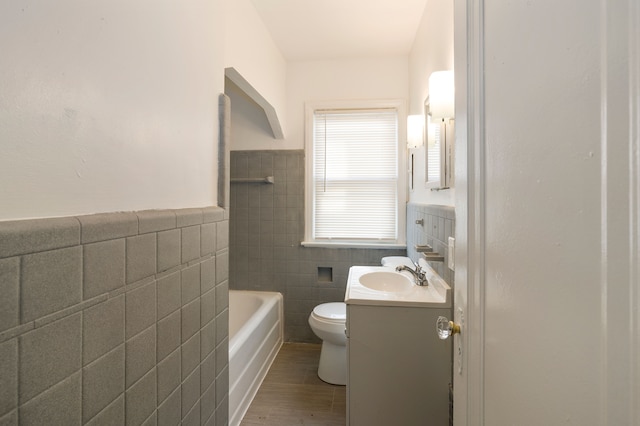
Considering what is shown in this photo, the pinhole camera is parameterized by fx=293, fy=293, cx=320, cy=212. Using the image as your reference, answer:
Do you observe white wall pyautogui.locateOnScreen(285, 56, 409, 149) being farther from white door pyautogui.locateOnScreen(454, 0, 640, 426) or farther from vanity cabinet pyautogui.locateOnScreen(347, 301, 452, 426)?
white door pyautogui.locateOnScreen(454, 0, 640, 426)

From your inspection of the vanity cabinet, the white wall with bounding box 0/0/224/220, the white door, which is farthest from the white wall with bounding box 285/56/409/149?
the white door

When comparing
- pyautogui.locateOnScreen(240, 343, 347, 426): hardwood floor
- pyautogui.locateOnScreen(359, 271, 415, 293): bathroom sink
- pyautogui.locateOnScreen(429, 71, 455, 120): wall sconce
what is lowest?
pyautogui.locateOnScreen(240, 343, 347, 426): hardwood floor

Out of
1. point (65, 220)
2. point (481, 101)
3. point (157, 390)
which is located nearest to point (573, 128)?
point (481, 101)

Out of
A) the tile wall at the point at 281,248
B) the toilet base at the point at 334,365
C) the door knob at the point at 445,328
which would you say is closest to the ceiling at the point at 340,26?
the tile wall at the point at 281,248

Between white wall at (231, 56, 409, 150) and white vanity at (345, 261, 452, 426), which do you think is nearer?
white vanity at (345, 261, 452, 426)

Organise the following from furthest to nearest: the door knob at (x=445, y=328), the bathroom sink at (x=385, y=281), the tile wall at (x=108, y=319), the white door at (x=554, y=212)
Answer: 1. the bathroom sink at (x=385, y=281)
2. the door knob at (x=445, y=328)
3. the tile wall at (x=108, y=319)
4. the white door at (x=554, y=212)

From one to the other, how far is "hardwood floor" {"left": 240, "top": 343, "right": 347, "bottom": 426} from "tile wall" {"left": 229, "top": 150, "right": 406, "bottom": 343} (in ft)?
1.47

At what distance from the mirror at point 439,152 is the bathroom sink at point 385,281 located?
1.97ft

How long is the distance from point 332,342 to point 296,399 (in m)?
0.42

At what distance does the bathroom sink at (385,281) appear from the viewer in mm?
1811

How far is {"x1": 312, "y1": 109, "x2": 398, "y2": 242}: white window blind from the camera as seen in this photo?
107 inches

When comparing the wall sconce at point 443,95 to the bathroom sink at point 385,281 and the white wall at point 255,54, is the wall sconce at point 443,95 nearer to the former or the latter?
the bathroom sink at point 385,281

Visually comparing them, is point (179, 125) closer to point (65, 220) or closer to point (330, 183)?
point (65, 220)

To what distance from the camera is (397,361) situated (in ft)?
4.53
